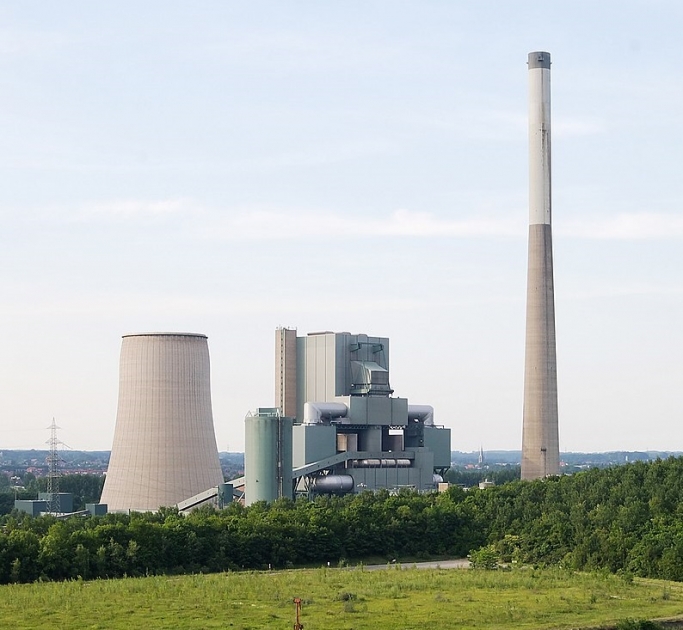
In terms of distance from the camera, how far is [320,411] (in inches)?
4139

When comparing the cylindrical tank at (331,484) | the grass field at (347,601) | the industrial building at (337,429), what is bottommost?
the grass field at (347,601)

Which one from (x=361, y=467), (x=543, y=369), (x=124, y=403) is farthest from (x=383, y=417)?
(x=124, y=403)

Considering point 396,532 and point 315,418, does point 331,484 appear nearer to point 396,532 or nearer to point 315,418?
point 315,418

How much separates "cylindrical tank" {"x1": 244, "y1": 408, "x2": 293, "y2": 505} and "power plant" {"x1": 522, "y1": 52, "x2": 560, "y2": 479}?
21.6m

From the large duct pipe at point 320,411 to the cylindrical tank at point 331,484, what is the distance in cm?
483

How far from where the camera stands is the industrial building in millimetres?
98562

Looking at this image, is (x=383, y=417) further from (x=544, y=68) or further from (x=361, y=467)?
(x=544, y=68)

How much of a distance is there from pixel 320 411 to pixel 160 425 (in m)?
13.9

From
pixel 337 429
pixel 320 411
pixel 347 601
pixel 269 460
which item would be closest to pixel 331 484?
pixel 337 429

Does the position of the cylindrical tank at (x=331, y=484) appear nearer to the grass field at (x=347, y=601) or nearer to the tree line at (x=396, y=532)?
the tree line at (x=396, y=532)

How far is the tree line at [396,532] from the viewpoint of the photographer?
215 feet

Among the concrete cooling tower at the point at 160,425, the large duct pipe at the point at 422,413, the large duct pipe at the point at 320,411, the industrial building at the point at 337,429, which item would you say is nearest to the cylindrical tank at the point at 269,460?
the industrial building at the point at 337,429

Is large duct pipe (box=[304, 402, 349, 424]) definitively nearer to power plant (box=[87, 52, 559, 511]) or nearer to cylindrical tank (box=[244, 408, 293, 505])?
power plant (box=[87, 52, 559, 511])

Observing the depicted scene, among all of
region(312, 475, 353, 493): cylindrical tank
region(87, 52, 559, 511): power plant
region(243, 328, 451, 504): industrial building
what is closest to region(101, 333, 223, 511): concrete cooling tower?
region(87, 52, 559, 511): power plant
